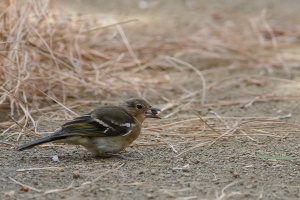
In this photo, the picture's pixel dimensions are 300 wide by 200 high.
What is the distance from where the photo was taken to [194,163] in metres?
4.61

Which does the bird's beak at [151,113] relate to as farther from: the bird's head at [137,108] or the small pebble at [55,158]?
the small pebble at [55,158]

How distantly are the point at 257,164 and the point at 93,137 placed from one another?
103 centimetres

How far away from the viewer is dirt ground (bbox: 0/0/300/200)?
13.1ft

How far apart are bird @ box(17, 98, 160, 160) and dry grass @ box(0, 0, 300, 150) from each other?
A: 0.67 m

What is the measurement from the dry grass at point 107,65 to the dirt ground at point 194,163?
10 centimetres

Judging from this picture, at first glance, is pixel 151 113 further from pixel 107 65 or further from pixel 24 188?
pixel 107 65

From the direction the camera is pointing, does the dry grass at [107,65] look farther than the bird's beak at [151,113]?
Yes

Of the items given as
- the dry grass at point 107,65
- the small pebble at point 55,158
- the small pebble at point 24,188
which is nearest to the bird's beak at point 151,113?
the dry grass at point 107,65

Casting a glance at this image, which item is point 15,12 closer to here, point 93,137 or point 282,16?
point 93,137

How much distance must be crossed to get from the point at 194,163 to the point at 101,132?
610mm

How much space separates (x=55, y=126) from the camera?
5617 millimetres

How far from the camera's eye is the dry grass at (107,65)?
5867 millimetres

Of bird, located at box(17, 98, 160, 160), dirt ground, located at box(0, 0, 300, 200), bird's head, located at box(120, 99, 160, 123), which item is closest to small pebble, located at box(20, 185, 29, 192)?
dirt ground, located at box(0, 0, 300, 200)

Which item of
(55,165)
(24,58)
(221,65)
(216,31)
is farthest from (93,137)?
Result: (216,31)
